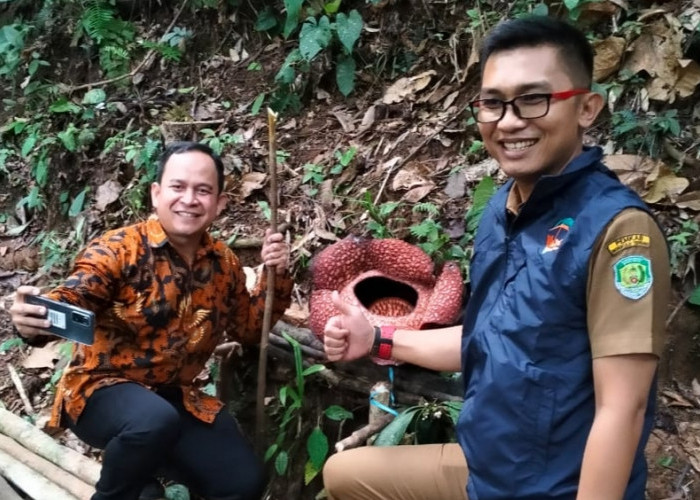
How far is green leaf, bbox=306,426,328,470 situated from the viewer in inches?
112

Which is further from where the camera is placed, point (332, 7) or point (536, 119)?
point (332, 7)

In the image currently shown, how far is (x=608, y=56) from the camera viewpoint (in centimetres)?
373

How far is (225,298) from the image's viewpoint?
2.85 metres

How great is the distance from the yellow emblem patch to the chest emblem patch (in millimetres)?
125

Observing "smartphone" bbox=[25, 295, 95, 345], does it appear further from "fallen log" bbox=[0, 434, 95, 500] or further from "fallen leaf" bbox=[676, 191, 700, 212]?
"fallen leaf" bbox=[676, 191, 700, 212]

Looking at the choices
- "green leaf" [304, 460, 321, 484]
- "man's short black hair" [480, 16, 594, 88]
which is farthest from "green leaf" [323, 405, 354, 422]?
"man's short black hair" [480, 16, 594, 88]

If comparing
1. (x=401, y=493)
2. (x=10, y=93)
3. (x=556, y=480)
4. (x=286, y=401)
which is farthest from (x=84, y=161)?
(x=556, y=480)

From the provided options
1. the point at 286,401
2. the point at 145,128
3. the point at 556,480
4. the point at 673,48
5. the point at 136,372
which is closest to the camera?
the point at 556,480

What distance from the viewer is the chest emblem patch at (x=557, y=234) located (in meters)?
1.67

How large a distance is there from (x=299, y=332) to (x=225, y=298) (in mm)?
412

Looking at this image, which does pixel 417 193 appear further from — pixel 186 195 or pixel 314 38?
pixel 186 195

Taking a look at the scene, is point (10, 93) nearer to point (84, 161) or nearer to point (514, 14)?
point (84, 161)

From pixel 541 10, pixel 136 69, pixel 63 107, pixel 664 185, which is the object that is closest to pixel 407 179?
pixel 541 10

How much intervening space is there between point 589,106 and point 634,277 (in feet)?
1.59
